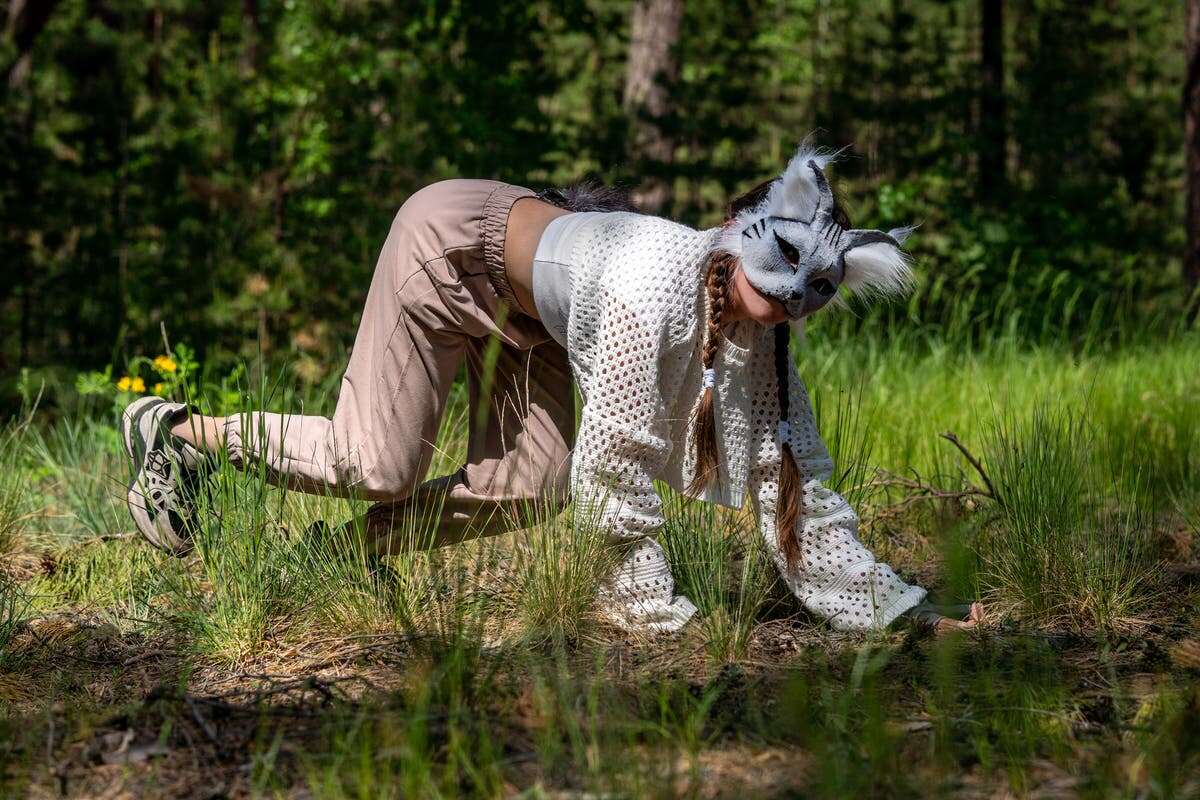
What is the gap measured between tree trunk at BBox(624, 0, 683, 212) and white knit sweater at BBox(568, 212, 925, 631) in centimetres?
332

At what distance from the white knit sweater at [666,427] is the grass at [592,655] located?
8cm

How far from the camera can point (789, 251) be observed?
2.67m

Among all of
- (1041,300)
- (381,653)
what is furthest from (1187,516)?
(1041,300)

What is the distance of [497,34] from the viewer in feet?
22.8

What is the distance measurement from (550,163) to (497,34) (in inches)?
29.9

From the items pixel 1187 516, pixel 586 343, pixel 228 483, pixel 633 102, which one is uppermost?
pixel 633 102

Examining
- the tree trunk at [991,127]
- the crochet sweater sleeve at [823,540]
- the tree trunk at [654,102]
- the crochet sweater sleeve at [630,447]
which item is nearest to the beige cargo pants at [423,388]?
the crochet sweater sleeve at [630,447]

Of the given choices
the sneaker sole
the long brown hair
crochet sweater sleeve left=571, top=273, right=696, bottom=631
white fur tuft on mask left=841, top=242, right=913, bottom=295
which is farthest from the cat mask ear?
the sneaker sole

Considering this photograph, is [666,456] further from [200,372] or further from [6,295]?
[6,295]

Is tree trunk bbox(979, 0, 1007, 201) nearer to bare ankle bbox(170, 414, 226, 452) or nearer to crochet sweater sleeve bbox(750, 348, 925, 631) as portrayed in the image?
crochet sweater sleeve bbox(750, 348, 925, 631)

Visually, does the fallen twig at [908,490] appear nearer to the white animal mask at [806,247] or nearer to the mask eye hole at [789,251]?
the white animal mask at [806,247]

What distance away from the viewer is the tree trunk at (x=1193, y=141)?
7176 millimetres

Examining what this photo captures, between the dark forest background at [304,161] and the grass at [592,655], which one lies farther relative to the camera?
the dark forest background at [304,161]

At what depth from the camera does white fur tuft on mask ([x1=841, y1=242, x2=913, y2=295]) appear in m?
2.72
